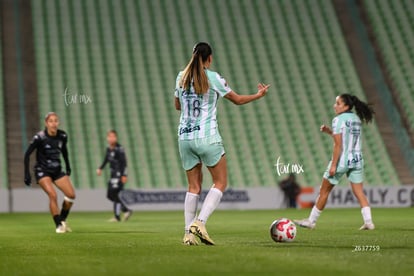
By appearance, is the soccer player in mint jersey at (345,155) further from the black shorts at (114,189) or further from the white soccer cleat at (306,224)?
the black shorts at (114,189)

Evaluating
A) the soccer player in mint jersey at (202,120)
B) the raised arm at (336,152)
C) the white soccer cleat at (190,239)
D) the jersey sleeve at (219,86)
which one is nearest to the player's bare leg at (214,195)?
the soccer player in mint jersey at (202,120)

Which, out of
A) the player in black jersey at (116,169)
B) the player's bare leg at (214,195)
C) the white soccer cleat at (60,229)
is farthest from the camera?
the player in black jersey at (116,169)

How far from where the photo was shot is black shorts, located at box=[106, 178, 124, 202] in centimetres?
1814

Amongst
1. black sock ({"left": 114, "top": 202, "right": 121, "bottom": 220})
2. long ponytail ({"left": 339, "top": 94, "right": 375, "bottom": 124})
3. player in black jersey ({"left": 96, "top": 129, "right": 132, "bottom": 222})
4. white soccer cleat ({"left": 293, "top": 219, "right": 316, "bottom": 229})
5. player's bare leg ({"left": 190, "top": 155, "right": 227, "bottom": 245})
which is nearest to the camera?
player's bare leg ({"left": 190, "top": 155, "right": 227, "bottom": 245})

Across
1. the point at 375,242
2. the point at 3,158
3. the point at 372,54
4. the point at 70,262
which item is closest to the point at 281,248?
the point at 375,242

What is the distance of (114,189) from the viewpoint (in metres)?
18.3

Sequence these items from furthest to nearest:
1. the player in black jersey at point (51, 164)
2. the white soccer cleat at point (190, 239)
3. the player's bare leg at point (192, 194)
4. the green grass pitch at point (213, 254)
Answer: the player in black jersey at point (51, 164) < the player's bare leg at point (192, 194) < the white soccer cleat at point (190, 239) < the green grass pitch at point (213, 254)

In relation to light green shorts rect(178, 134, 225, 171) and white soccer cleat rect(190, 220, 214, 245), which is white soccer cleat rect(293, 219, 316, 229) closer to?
light green shorts rect(178, 134, 225, 171)

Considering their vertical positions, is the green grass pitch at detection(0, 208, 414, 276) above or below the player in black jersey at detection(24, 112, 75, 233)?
below

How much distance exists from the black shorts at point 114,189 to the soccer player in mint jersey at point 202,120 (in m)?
8.72

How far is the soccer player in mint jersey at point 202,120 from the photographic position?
9.35m

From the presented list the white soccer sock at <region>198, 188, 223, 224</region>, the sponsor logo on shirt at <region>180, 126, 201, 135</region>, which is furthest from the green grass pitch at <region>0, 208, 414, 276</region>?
the sponsor logo on shirt at <region>180, 126, 201, 135</region>

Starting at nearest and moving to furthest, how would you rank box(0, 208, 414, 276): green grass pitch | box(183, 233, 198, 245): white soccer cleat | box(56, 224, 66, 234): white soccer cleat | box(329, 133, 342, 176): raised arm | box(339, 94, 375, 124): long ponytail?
1. box(0, 208, 414, 276): green grass pitch
2. box(183, 233, 198, 245): white soccer cleat
3. box(329, 133, 342, 176): raised arm
4. box(339, 94, 375, 124): long ponytail
5. box(56, 224, 66, 234): white soccer cleat

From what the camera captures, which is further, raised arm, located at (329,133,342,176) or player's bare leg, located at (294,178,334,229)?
player's bare leg, located at (294,178,334,229)
